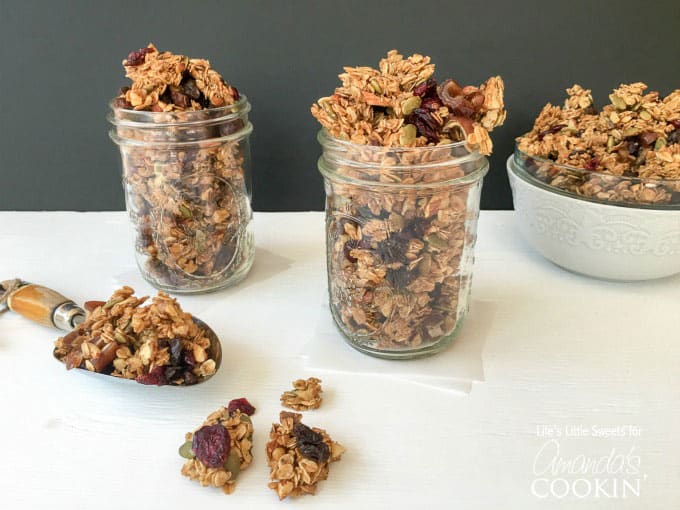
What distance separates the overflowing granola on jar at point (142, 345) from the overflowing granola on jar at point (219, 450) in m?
0.08

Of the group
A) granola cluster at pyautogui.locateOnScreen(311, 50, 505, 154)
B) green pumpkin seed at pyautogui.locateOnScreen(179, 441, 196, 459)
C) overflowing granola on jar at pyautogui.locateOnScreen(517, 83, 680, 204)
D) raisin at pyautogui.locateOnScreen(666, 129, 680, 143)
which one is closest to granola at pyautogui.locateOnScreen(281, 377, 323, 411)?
green pumpkin seed at pyautogui.locateOnScreen(179, 441, 196, 459)

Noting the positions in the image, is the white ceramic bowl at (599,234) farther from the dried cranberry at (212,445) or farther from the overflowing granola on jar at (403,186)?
the dried cranberry at (212,445)

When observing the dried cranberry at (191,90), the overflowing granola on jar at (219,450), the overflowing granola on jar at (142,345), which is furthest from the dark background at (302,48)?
the overflowing granola on jar at (219,450)

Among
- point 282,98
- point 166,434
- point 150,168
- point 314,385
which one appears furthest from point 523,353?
point 282,98

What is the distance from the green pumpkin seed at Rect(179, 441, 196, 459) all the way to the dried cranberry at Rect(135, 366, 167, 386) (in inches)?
3.6

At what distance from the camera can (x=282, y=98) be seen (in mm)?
1166

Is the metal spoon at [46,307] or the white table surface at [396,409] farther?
the metal spoon at [46,307]

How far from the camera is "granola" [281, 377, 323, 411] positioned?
0.66m

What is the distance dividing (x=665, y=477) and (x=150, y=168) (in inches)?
28.5

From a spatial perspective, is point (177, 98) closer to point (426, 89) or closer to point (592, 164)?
point (426, 89)

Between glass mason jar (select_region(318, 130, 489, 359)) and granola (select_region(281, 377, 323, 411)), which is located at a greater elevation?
glass mason jar (select_region(318, 130, 489, 359))

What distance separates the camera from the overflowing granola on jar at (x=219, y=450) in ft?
1.83

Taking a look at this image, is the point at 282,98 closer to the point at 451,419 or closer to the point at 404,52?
the point at 404,52

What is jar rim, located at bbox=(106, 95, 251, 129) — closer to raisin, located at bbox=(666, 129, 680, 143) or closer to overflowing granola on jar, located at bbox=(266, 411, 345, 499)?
overflowing granola on jar, located at bbox=(266, 411, 345, 499)
